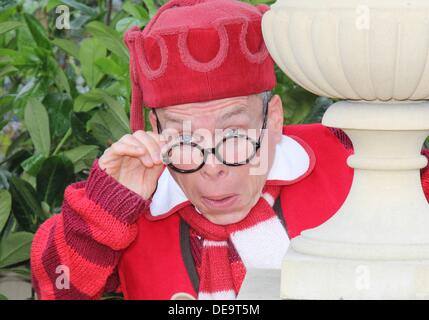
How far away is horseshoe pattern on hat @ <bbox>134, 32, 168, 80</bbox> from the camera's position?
77.3 inches

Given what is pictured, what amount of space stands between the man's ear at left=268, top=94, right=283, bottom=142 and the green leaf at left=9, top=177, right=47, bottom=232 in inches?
36.9

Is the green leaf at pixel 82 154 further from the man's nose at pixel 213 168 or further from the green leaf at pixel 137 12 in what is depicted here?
the man's nose at pixel 213 168

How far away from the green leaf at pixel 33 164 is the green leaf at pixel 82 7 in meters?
0.46

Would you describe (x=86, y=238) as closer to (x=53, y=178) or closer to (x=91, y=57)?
(x=53, y=178)

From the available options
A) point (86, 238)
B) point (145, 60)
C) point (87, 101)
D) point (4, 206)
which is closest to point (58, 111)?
point (87, 101)

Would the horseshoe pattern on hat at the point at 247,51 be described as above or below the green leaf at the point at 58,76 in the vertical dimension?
above

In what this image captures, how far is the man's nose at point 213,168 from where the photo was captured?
77.9 inches

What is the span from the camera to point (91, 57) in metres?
3.04

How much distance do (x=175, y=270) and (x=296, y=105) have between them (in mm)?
857

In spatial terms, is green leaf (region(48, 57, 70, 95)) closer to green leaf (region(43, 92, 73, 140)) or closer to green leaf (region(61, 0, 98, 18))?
green leaf (region(43, 92, 73, 140))

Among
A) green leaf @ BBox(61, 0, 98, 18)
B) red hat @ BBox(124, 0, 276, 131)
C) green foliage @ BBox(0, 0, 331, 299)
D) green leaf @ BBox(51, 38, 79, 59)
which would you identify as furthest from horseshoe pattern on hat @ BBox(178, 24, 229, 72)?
green leaf @ BBox(61, 0, 98, 18)

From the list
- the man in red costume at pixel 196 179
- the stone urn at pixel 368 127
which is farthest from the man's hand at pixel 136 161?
the stone urn at pixel 368 127

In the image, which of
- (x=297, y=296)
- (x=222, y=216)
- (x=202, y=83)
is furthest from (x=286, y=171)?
(x=297, y=296)

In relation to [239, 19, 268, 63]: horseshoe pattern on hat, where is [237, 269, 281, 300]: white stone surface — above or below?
below
